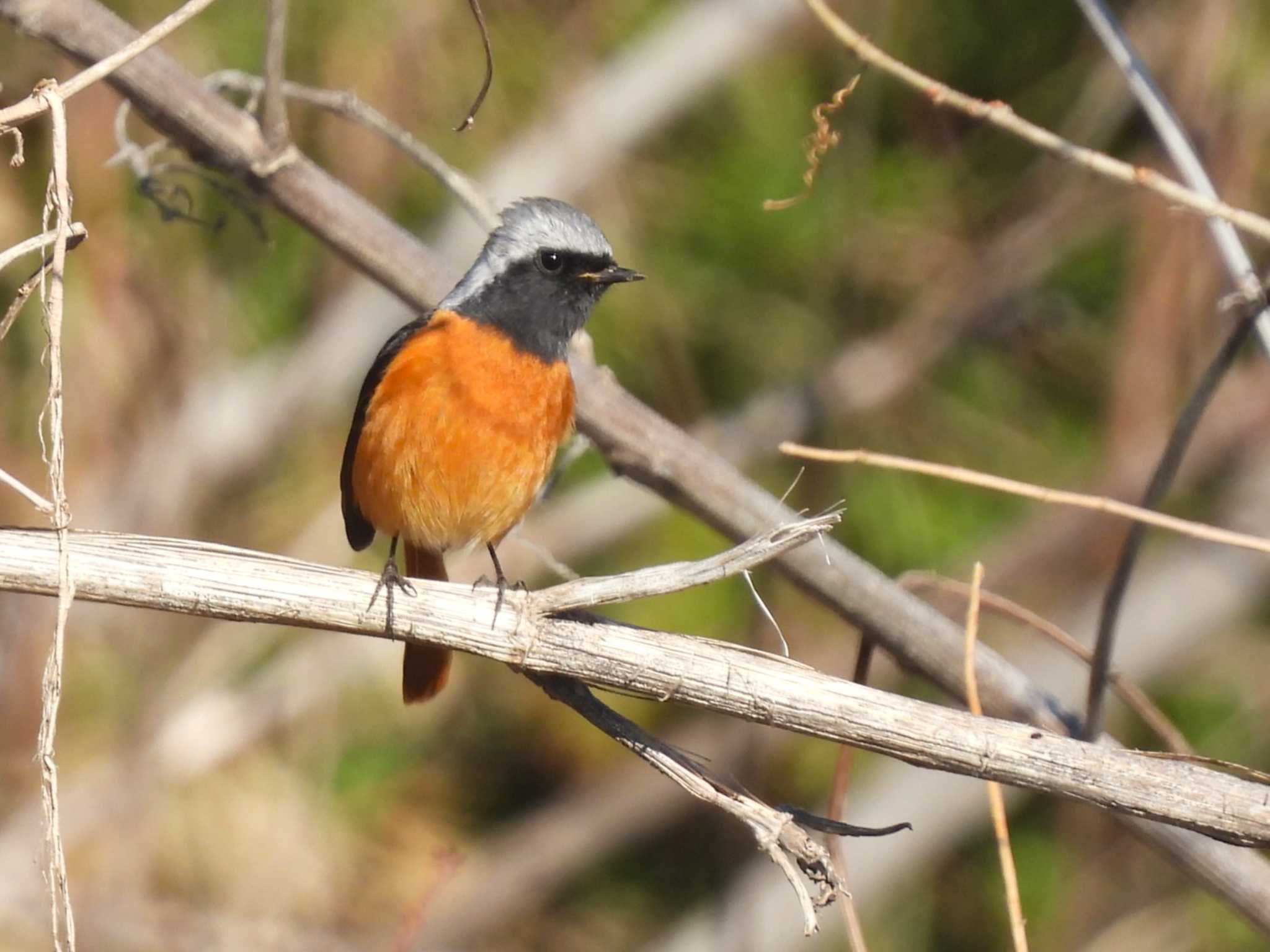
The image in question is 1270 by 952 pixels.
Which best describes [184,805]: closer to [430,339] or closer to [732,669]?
[430,339]

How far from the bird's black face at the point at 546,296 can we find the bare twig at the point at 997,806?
4.80 feet

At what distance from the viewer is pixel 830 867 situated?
2.03 m

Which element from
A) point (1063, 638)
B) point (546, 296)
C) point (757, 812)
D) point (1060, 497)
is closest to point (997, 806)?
point (1063, 638)

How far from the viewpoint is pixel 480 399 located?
3416mm

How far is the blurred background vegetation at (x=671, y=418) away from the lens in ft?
16.9

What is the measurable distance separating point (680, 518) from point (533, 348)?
2.34 meters

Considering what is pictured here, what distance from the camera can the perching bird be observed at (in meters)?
3.40

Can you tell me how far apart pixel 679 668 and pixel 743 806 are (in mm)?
226

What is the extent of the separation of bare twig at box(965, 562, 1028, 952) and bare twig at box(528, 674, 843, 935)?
0.29 m

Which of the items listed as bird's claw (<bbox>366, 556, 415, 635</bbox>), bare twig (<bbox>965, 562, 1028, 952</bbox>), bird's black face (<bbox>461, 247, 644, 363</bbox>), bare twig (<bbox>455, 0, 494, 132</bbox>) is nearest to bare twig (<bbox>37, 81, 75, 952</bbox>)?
bird's claw (<bbox>366, 556, 415, 635</bbox>)

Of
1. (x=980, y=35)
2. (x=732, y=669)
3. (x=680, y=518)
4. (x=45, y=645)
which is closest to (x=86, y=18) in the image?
(x=732, y=669)

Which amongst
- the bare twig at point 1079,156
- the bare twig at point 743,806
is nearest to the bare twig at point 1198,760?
the bare twig at point 743,806

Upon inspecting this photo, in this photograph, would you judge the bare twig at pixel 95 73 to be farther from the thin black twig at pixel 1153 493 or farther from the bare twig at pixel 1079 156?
the thin black twig at pixel 1153 493

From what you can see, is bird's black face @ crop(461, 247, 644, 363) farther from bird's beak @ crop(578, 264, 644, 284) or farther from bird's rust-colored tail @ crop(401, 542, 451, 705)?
bird's rust-colored tail @ crop(401, 542, 451, 705)
